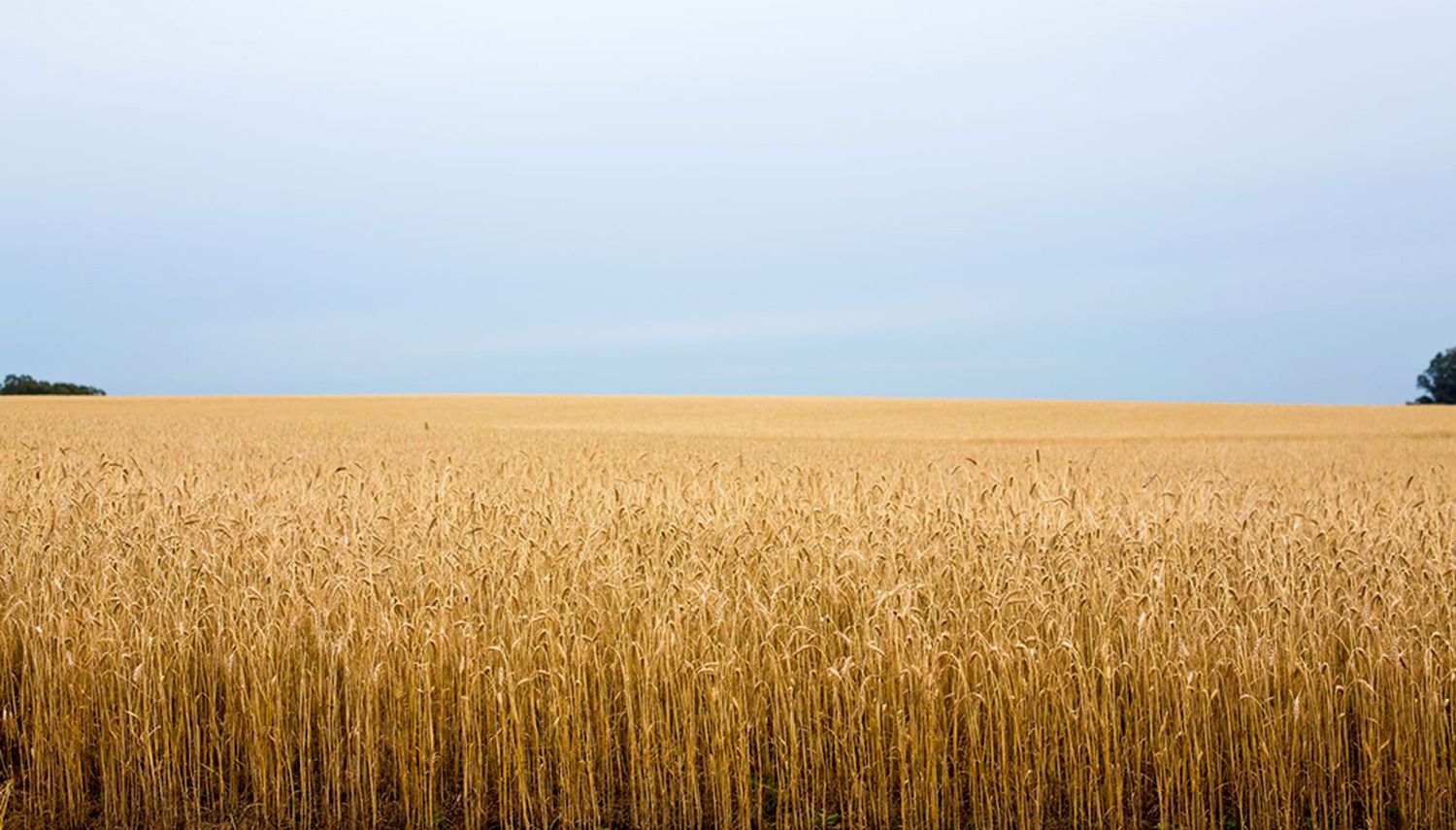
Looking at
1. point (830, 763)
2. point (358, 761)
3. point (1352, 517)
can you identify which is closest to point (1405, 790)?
point (830, 763)

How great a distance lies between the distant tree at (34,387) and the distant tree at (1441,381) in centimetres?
7199

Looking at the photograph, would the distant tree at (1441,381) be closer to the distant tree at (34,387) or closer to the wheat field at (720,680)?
the wheat field at (720,680)

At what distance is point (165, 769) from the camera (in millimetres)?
3828

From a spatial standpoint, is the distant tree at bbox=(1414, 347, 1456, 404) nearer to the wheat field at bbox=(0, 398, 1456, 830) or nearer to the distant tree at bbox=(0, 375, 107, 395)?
the wheat field at bbox=(0, 398, 1456, 830)

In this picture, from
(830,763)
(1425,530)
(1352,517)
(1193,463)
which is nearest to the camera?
(830,763)

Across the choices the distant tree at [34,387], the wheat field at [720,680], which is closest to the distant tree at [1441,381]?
the wheat field at [720,680]

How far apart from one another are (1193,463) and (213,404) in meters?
38.6

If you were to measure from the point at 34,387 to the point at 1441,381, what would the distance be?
75.0m

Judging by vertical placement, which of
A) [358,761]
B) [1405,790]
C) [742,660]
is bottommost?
[1405,790]

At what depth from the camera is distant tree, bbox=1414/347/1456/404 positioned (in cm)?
5397

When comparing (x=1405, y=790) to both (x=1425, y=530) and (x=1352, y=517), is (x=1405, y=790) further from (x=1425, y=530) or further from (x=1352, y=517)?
(x=1352, y=517)

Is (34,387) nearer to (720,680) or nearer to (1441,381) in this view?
(720,680)

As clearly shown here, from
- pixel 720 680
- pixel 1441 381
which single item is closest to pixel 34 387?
pixel 720 680

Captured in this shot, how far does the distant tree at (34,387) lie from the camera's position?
50.5 meters
